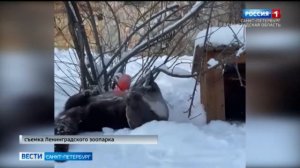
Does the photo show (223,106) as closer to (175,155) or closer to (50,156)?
(175,155)

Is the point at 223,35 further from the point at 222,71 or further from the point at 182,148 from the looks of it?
the point at 182,148

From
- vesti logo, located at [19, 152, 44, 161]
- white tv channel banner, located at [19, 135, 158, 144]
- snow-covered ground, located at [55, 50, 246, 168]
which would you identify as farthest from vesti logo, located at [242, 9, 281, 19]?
vesti logo, located at [19, 152, 44, 161]

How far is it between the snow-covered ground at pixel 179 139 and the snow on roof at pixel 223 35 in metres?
0.10

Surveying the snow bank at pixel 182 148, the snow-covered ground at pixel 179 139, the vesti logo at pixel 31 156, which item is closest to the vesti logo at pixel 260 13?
the snow-covered ground at pixel 179 139

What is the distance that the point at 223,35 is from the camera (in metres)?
1.46

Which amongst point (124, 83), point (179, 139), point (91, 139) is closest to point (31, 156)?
point (91, 139)

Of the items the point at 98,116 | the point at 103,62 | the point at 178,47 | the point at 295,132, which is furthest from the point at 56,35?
the point at 295,132

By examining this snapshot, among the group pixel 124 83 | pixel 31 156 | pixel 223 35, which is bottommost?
pixel 31 156

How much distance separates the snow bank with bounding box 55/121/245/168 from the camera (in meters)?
1.48

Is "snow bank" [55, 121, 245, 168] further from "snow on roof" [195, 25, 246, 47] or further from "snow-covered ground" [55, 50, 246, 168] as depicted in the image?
"snow on roof" [195, 25, 246, 47]

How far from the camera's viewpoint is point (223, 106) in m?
1.49

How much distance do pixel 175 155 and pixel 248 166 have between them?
283mm

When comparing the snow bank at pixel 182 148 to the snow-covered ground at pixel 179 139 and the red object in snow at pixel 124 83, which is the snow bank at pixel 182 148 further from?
the red object in snow at pixel 124 83

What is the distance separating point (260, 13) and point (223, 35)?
153 millimetres
